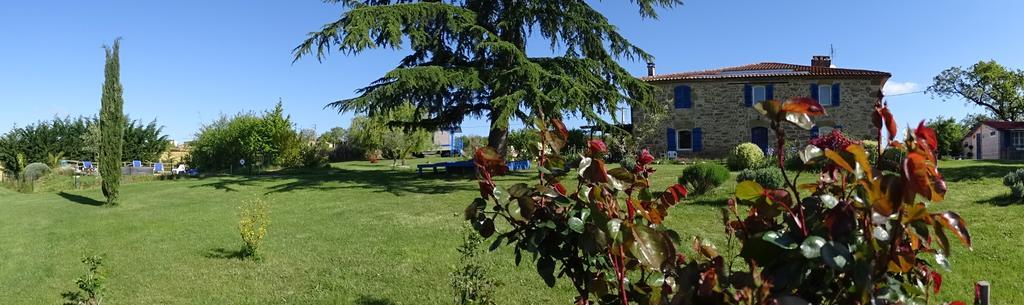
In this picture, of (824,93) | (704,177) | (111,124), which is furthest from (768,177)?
(824,93)

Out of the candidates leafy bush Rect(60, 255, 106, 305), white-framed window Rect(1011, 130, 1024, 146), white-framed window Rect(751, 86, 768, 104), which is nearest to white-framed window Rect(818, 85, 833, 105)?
white-framed window Rect(751, 86, 768, 104)

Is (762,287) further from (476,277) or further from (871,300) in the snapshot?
(476,277)

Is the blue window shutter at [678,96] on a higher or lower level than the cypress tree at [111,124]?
higher

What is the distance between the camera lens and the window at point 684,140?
86.5 feet

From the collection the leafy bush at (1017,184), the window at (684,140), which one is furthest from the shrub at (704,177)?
the window at (684,140)

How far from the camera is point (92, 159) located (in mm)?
34312

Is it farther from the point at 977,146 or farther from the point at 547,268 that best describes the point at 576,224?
the point at 977,146

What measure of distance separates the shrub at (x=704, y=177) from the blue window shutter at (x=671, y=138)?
1576 cm

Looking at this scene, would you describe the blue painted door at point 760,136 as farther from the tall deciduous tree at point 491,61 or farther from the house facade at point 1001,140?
the house facade at point 1001,140

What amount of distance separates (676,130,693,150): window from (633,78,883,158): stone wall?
0.73 ft

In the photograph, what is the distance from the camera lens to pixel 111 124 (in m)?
13.6

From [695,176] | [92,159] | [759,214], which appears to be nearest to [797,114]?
[759,214]

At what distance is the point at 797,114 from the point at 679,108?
26.0 meters

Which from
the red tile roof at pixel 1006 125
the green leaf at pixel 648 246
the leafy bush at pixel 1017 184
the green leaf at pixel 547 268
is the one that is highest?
the red tile roof at pixel 1006 125
